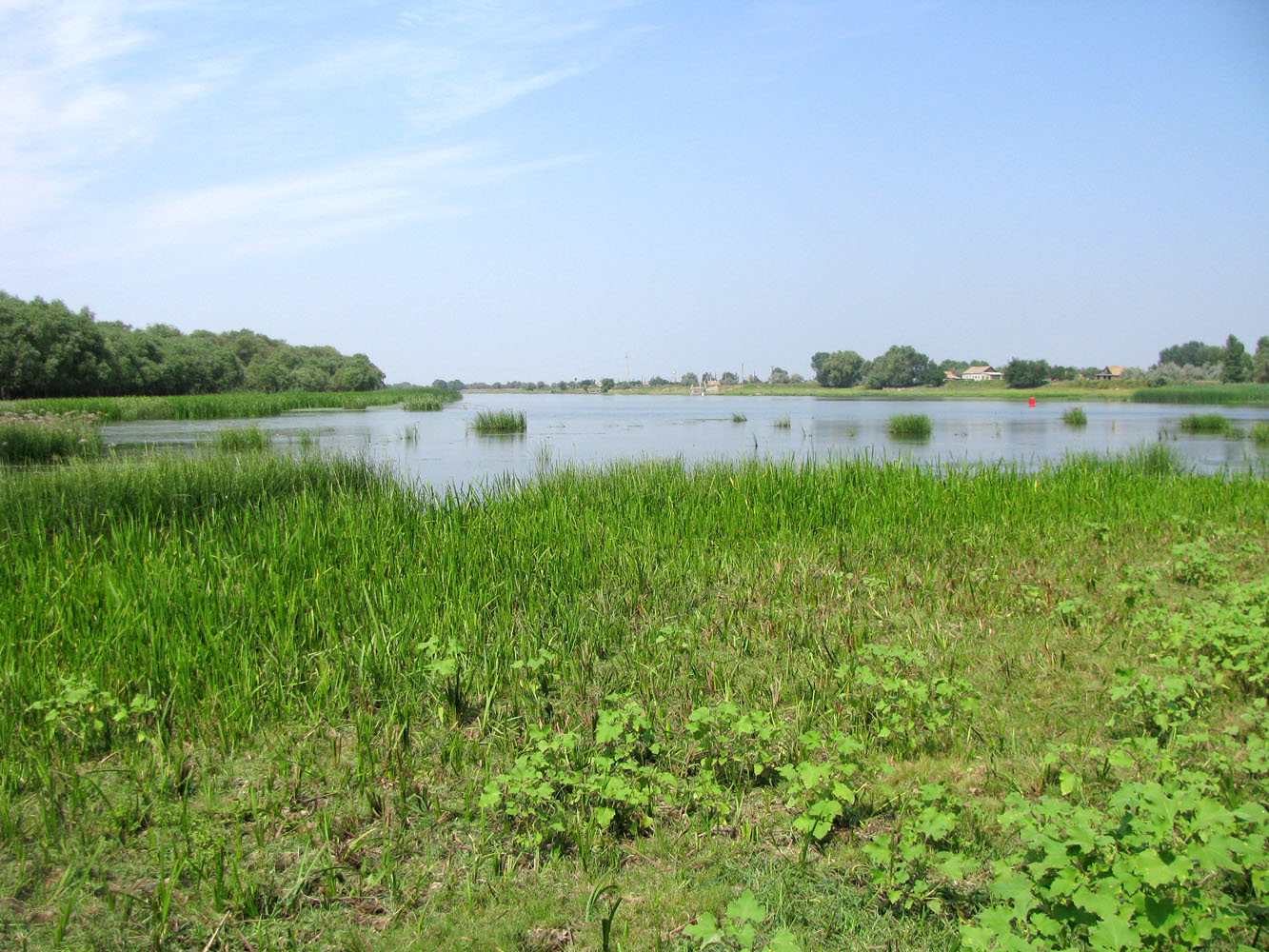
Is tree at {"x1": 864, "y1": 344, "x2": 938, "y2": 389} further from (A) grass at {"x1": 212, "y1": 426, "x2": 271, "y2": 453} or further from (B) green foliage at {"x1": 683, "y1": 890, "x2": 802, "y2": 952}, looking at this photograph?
(B) green foliage at {"x1": 683, "y1": 890, "x2": 802, "y2": 952}

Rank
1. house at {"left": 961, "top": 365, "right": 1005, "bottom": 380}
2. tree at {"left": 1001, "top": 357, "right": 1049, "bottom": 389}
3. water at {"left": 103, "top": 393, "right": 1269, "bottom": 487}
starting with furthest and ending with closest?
house at {"left": 961, "top": 365, "right": 1005, "bottom": 380}, tree at {"left": 1001, "top": 357, "right": 1049, "bottom": 389}, water at {"left": 103, "top": 393, "right": 1269, "bottom": 487}

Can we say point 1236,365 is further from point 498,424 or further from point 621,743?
point 621,743

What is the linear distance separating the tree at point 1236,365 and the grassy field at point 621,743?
74738 mm

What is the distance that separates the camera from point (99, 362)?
36.8 metres

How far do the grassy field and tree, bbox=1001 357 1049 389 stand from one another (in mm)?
85342

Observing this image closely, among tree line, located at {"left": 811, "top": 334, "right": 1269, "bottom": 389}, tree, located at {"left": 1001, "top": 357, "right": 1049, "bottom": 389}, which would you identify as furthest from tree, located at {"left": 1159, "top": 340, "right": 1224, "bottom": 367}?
tree, located at {"left": 1001, "top": 357, "right": 1049, "bottom": 389}

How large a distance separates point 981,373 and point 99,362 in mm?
115242

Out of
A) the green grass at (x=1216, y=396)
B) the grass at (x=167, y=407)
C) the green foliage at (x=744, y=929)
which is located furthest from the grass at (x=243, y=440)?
the green grass at (x=1216, y=396)

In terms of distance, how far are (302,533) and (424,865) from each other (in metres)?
3.82

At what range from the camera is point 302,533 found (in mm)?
5664

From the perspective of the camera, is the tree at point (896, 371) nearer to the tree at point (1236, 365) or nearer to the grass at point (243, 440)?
the tree at point (1236, 365)

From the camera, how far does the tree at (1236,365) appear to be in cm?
6391

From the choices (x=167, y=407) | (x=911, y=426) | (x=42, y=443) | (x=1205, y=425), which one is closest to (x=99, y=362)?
(x=167, y=407)

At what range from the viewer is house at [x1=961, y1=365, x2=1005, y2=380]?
115 metres
